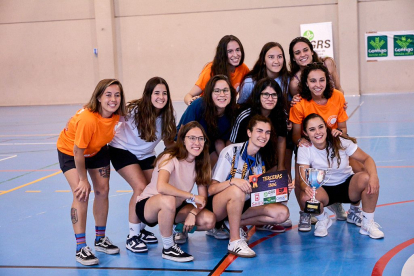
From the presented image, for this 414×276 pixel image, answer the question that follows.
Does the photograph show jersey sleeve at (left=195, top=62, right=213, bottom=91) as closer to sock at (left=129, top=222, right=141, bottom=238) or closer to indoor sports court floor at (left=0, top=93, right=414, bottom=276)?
indoor sports court floor at (left=0, top=93, right=414, bottom=276)

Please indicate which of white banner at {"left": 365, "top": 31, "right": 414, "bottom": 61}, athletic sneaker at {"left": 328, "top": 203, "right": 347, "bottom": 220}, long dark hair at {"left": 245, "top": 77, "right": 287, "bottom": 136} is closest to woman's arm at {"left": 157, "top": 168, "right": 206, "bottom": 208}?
long dark hair at {"left": 245, "top": 77, "right": 287, "bottom": 136}

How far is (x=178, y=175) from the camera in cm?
379

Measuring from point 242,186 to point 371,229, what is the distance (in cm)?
109

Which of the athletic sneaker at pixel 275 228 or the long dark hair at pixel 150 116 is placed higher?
A: the long dark hair at pixel 150 116

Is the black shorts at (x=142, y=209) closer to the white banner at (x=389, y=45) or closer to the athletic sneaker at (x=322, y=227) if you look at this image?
the athletic sneaker at (x=322, y=227)

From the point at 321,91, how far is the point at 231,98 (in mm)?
738

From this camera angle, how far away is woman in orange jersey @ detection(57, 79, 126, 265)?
11.9 ft

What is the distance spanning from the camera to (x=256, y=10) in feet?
56.4

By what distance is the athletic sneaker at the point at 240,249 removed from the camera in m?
3.63

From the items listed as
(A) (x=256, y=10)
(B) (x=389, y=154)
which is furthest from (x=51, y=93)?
(B) (x=389, y=154)

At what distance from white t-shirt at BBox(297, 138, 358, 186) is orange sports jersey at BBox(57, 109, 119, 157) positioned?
1.52 meters

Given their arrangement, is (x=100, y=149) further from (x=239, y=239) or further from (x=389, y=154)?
(x=389, y=154)

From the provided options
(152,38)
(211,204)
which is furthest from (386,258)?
(152,38)

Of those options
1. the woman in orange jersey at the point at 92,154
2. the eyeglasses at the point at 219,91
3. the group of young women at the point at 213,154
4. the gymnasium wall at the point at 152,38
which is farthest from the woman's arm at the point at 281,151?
the gymnasium wall at the point at 152,38
